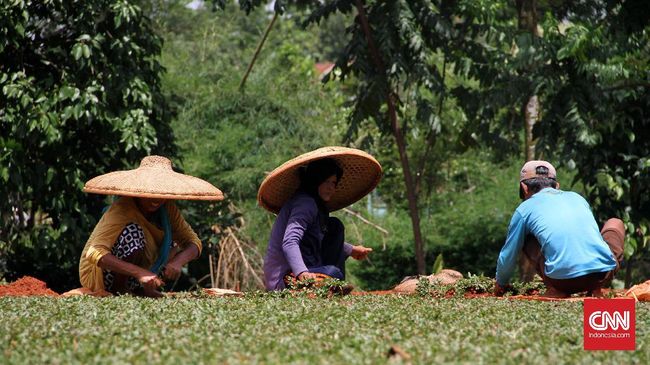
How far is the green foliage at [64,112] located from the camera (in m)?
8.73

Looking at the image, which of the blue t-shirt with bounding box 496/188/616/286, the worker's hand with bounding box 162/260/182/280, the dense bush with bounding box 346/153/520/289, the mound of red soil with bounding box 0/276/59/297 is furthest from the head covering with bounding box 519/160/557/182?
the dense bush with bounding box 346/153/520/289

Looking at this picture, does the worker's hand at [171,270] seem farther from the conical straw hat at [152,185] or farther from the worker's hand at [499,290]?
the worker's hand at [499,290]

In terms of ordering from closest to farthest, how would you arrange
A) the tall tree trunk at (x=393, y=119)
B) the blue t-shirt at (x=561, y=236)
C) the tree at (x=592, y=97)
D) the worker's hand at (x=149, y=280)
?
the blue t-shirt at (x=561, y=236) < the worker's hand at (x=149, y=280) < the tree at (x=592, y=97) < the tall tree trunk at (x=393, y=119)

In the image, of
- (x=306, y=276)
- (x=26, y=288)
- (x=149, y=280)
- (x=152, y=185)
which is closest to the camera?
(x=149, y=280)

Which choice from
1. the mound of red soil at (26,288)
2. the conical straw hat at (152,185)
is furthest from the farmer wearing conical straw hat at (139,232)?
the mound of red soil at (26,288)

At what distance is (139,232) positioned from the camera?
6699mm

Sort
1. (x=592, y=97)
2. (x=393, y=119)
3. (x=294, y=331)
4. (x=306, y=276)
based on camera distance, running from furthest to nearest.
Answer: (x=393, y=119) → (x=592, y=97) → (x=306, y=276) → (x=294, y=331)

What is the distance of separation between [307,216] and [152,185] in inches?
40.2

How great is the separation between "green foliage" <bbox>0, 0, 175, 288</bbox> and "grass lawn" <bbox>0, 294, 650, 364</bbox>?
9.91ft

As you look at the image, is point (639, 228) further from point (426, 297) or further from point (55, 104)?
point (55, 104)

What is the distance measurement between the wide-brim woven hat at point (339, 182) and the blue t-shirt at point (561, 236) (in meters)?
1.36

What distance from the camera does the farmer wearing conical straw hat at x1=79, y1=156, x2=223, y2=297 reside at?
6496 mm

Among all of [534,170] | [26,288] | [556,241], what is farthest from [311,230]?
[26,288]

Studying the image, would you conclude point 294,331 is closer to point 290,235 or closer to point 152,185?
point 290,235
